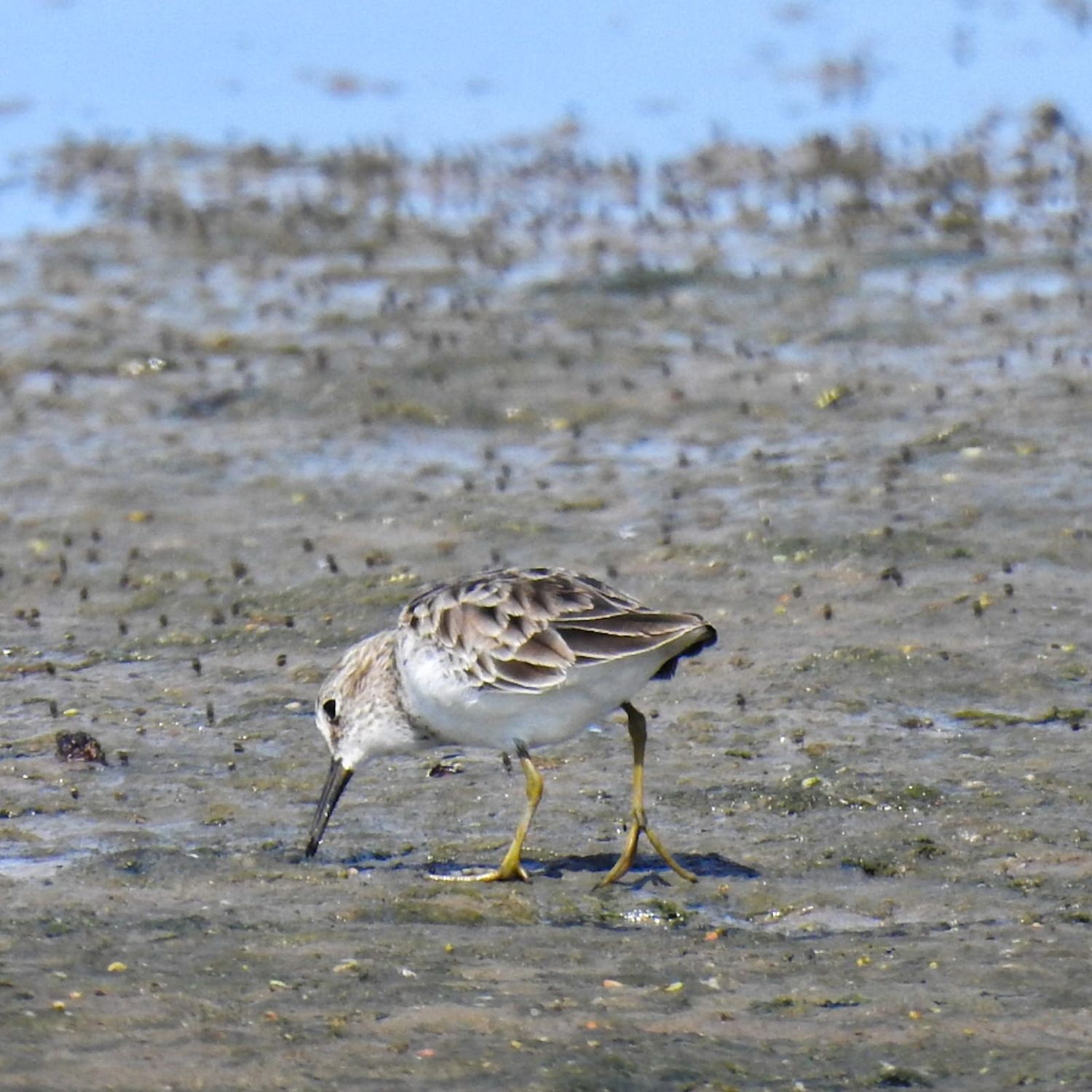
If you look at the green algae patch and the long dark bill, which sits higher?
the long dark bill

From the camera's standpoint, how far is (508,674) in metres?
6.85

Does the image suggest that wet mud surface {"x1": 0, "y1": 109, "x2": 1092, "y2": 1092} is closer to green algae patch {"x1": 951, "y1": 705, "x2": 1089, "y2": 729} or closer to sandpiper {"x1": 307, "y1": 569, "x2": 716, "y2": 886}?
green algae patch {"x1": 951, "y1": 705, "x2": 1089, "y2": 729}

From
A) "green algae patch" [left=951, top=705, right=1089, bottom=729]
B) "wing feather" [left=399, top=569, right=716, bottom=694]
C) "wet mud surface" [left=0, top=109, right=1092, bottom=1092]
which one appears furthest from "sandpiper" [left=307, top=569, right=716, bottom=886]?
"green algae patch" [left=951, top=705, right=1089, bottom=729]

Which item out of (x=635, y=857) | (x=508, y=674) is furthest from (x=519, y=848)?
(x=508, y=674)

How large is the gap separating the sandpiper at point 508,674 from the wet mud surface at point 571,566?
0.28 meters

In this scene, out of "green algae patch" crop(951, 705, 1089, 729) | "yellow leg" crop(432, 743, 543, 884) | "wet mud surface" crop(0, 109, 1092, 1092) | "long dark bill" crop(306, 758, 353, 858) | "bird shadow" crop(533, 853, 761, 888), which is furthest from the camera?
"green algae patch" crop(951, 705, 1089, 729)

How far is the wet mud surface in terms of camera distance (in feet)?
18.7

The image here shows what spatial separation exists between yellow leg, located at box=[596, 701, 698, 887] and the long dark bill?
92 cm

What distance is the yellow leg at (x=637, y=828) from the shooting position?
6.77 metres

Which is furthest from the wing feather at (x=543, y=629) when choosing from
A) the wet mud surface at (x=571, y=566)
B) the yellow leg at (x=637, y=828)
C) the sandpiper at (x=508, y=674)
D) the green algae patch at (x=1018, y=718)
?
the green algae patch at (x=1018, y=718)

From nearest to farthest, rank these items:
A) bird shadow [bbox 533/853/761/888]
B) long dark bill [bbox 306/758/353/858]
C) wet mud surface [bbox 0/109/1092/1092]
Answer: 1. wet mud surface [bbox 0/109/1092/1092]
2. bird shadow [bbox 533/853/761/888]
3. long dark bill [bbox 306/758/353/858]

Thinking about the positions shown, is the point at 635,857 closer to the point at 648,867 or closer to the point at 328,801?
the point at 648,867

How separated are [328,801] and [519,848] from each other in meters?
0.74

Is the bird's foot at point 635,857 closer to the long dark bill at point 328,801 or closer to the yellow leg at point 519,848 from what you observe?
the yellow leg at point 519,848
